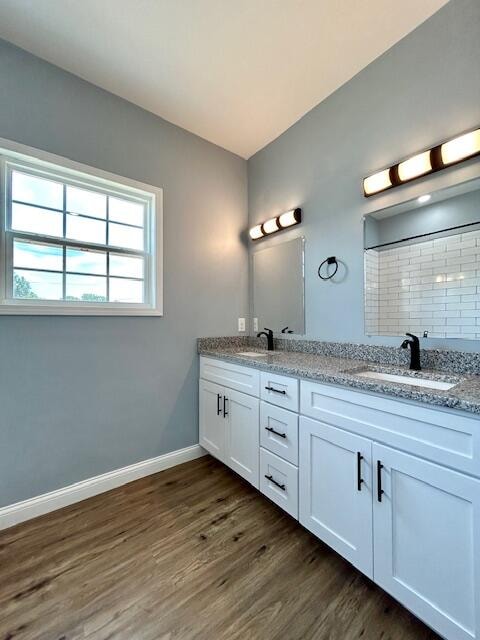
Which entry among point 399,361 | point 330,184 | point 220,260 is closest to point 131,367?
point 220,260

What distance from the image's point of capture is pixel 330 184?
6.59 ft

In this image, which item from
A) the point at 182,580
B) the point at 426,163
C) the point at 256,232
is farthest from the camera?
the point at 256,232

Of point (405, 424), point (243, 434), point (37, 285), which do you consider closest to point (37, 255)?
point (37, 285)

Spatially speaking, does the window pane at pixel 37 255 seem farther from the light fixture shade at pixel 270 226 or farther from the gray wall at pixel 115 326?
the light fixture shade at pixel 270 226

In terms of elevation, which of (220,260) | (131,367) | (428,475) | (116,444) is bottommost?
(116,444)

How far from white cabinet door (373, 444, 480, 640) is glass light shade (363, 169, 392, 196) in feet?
4.74

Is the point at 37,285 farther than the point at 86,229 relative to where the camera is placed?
No

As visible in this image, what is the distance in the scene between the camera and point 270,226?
2.41m

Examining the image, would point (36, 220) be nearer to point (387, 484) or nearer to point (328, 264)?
point (328, 264)

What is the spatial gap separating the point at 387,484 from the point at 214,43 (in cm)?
243

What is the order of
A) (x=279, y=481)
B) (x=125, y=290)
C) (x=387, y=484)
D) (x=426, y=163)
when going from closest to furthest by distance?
(x=387, y=484), (x=426, y=163), (x=279, y=481), (x=125, y=290)

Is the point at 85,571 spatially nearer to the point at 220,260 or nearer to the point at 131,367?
the point at 131,367

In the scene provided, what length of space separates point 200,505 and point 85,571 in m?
0.66

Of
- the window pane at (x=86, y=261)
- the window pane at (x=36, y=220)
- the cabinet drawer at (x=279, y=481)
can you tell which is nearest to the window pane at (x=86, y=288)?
the window pane at (x=86, y=261)
